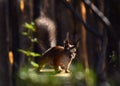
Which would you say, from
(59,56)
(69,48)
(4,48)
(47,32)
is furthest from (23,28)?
(69,48)

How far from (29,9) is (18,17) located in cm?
30

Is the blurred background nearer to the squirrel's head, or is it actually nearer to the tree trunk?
the tree trunk

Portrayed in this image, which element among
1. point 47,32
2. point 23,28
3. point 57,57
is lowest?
point 57,57

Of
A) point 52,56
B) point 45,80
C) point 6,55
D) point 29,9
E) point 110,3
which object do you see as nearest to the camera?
point 52,56

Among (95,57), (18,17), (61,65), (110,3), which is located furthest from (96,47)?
(61,65)

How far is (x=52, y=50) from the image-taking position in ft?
7.98

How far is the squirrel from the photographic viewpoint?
2.38 metres

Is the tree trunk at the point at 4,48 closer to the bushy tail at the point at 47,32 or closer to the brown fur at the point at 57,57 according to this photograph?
the bushy tail at the point at 47,32

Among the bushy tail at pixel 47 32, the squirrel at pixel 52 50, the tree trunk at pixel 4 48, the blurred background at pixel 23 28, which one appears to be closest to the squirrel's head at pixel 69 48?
the squirrel at pixel 52 50

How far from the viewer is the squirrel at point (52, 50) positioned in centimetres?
238

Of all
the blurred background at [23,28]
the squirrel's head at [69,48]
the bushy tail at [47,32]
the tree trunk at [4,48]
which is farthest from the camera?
the tree trunk at [4,48]

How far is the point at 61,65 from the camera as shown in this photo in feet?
8.41

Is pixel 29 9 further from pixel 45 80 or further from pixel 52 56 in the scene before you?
pixel 52 56

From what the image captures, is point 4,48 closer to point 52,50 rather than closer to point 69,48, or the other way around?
point 52,50
